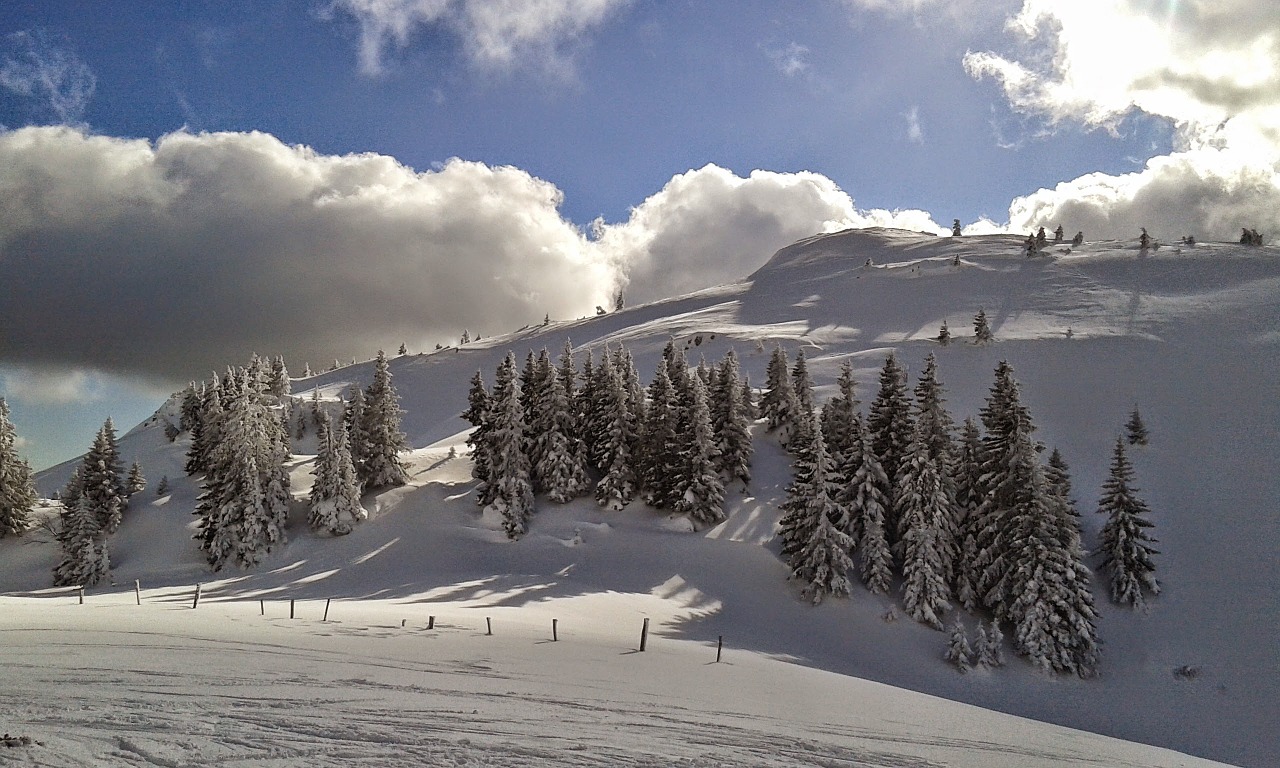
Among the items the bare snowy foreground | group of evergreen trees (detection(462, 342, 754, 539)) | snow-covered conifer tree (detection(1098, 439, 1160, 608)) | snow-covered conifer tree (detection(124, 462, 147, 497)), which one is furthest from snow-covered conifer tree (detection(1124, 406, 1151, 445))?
snow-covered conifer tree (detection(124, 462, 147, 497))

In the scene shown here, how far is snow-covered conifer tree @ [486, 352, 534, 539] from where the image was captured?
49812 millimetres

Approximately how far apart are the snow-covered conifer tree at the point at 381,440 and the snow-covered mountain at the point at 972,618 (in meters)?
1.92

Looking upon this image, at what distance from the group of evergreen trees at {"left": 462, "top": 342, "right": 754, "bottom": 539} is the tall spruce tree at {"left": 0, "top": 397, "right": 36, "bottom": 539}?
37.0 meters

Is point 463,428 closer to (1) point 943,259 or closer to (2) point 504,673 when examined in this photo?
(2) point 504,673

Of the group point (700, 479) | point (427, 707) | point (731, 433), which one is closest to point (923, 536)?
point (700, 479)

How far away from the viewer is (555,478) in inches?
2090

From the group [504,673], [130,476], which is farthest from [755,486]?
[130,476]

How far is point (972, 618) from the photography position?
39.9 meters

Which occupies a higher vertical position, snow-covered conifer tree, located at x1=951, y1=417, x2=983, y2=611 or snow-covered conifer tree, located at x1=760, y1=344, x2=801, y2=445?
snow-covered conifer tree, located at x1=760, y1=344, x2=801, y2=445

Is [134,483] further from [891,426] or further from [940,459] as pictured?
[940,459]

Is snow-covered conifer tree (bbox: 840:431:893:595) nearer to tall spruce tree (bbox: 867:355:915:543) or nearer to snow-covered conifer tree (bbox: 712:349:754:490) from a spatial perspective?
tall spruce tree (bbox: 867:355:915:543)

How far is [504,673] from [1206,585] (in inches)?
1837

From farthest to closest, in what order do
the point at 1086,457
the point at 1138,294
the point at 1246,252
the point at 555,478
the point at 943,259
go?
the point at 943,259, the point at 1246,252, the point at 1138,294, the point at 1086,457, the point at 555,478

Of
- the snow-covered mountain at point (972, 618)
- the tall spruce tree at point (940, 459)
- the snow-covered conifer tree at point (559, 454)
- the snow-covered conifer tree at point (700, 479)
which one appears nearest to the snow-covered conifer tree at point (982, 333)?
the snow-covered mountain at point (972, 618)
